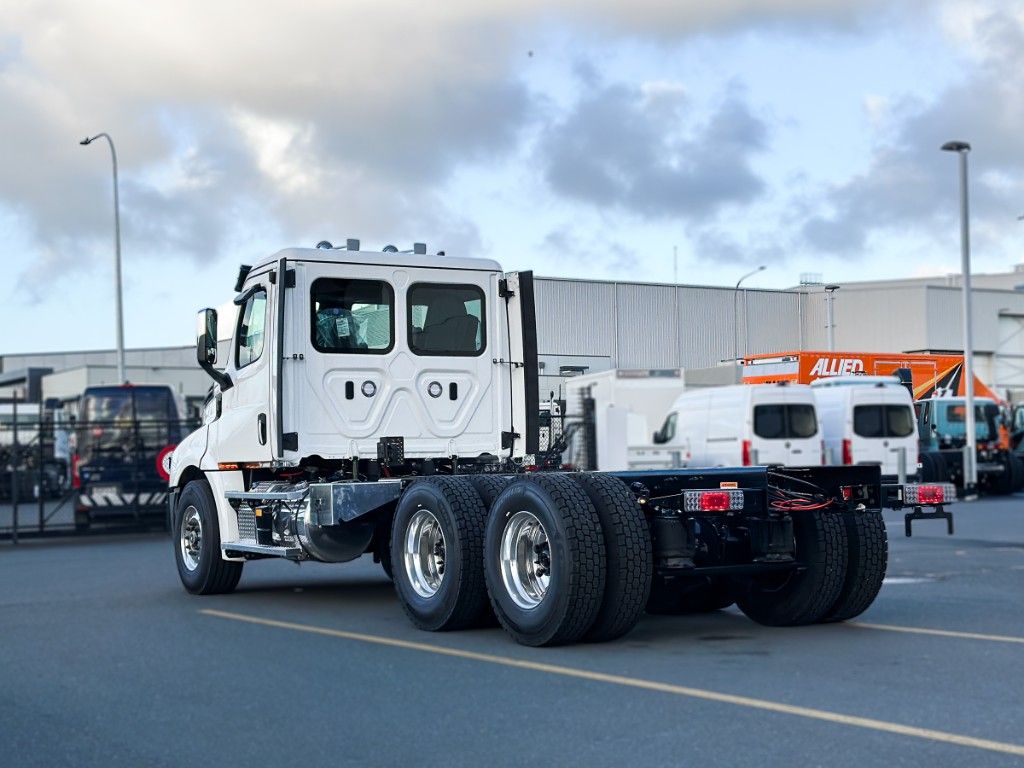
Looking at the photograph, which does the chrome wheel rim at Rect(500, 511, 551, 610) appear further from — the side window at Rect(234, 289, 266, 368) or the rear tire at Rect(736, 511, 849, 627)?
the side window at Rect(234, 289, 266, 368)

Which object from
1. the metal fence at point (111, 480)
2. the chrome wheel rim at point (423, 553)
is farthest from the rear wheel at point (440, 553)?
the metal fence at point (111, 480)

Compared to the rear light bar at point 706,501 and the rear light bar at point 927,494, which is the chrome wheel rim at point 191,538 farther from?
the rear light bar at point 927,494

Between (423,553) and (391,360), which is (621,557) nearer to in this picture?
(423,553)

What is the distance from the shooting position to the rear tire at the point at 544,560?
28.5 feet

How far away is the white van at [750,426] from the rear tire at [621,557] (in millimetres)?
14998

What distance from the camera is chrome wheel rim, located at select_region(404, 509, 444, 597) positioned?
10.2 metres

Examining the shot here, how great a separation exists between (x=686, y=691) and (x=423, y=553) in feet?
11.0

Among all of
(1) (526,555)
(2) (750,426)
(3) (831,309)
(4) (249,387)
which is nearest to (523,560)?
(1) (526,555)

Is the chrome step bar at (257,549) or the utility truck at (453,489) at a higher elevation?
the utility truck at (453,489)

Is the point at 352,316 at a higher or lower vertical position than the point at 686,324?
higher

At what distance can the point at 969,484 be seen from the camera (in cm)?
3003

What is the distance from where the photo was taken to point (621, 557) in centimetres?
871

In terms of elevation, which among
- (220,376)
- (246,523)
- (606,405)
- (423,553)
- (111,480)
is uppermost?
(220,376)

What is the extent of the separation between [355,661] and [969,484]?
24.0m
